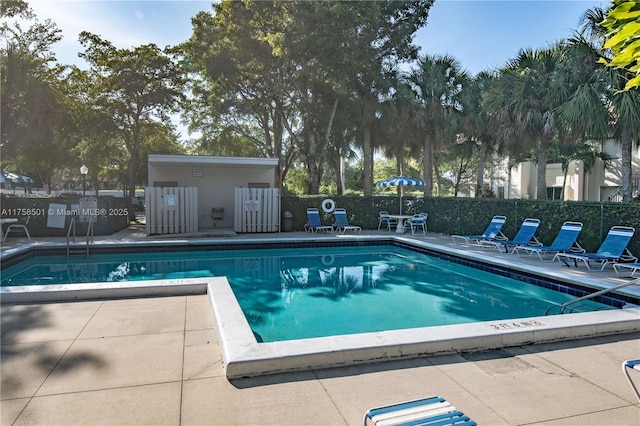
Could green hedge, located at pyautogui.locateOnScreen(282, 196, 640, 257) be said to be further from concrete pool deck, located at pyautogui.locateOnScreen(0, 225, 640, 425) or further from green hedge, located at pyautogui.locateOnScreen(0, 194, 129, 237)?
green hedge, located at pyautogui.locateOnScreen(0, 194, 129, 237)

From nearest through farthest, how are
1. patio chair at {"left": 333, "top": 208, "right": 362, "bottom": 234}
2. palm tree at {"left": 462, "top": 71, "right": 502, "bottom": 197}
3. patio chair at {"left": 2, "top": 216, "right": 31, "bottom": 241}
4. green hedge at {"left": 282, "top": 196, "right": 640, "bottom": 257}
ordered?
1. green hedge at {"left": 282, "top": 196, "right": 640, "bottom": 257}
2. patio chair at {"left": 2, "top": 216, "right": 31, "bottom": 241}
3. patio chair at {"left": 333, "top": 208, "right": 362, "bottom": 234}
4. palm tree at {"left": 462, "top": 71, "right": 502, "bottom": 197}

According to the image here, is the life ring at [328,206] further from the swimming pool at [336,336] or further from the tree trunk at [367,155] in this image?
the swimming pool at [336,336]

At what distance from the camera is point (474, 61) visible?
17812mm

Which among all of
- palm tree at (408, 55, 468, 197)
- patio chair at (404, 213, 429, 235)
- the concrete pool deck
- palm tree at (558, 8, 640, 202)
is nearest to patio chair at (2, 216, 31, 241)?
the concrete pool deck

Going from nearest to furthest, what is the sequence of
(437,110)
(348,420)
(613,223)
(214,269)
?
(348,420) → (613,223) → (214,269) → (437,110)

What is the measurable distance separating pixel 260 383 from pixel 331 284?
16.8 feet

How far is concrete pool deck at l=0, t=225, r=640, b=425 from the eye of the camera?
2.70 metres

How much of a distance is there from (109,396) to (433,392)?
2.40 m

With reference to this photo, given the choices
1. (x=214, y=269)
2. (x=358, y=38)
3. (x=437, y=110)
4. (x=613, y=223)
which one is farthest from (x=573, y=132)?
(x=214, y=269)

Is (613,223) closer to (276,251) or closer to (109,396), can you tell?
(276,251)

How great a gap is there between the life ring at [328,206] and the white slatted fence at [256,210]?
1879 millimetres

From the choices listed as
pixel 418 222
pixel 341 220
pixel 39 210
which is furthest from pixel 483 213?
pixel 39 210

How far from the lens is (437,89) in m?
17.7

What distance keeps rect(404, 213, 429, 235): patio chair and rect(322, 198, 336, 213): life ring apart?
9.56ft
